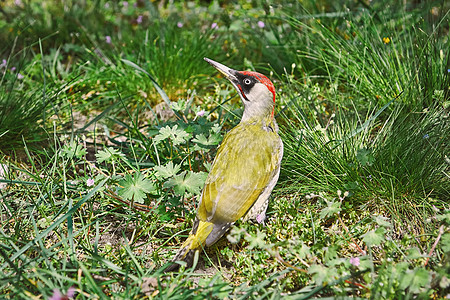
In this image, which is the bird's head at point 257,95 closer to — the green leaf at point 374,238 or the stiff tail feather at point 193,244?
the stiff tail feather at point 193,244

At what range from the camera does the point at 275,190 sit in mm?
3420

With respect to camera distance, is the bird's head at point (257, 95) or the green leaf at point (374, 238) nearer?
the green leaf at point (374, 238)

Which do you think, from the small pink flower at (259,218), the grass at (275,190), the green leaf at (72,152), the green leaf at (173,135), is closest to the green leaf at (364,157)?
the grass at (275,190)

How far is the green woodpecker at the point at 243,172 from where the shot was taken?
279cm

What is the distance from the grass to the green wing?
12 centimetres

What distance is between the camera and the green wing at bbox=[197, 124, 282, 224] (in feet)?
9.27

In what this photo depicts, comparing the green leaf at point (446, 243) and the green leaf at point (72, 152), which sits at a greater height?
the green leaf at point (72, 152)

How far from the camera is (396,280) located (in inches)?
92.8

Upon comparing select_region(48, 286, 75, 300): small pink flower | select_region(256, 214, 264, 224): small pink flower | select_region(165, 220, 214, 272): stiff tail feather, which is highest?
select_region(48, 286, 75, 300): small pink flower

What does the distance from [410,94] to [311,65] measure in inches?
45.8

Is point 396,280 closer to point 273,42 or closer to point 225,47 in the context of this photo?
point 273,42

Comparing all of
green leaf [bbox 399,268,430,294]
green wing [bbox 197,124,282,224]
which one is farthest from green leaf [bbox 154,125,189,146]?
green leaf [bbox 399,268,430,294]

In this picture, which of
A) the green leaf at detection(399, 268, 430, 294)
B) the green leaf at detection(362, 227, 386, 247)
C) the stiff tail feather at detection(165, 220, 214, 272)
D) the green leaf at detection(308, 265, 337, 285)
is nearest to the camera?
the green leaf at detection(399, 268, 430, 294)

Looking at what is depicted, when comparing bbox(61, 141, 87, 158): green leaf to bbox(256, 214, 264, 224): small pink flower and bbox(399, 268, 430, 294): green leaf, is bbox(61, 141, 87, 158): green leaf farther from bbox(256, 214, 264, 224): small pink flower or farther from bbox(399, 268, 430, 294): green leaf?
bbox(399, 268, 430, 294): green leaf
